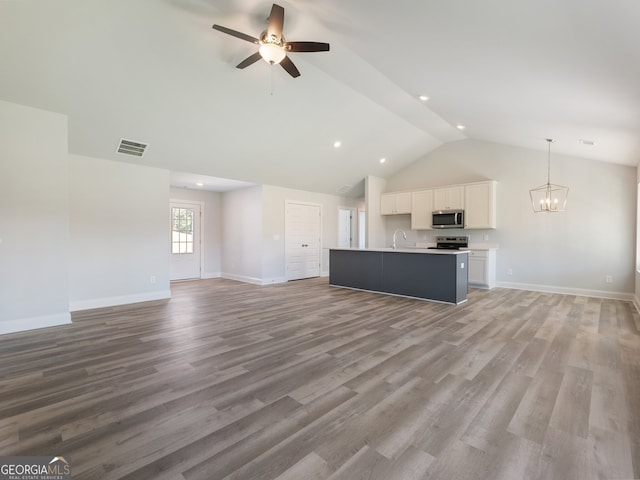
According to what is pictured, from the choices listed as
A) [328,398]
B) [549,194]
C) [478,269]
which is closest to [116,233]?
[328,398]

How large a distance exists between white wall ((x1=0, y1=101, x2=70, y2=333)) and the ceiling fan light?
119 inches

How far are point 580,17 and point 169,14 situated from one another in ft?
11.8

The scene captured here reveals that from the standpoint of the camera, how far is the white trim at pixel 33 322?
365 centimetres

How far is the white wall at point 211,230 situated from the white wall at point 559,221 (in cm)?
627

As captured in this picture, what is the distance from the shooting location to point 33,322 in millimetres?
3811

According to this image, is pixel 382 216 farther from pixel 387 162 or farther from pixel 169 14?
pixel 169 14

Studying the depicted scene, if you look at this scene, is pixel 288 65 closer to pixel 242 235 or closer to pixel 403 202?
pixel 242 235

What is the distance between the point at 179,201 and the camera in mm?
7773

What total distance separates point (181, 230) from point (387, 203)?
222 inches

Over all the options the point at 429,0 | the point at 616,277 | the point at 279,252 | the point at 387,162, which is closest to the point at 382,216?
the point at 387,162

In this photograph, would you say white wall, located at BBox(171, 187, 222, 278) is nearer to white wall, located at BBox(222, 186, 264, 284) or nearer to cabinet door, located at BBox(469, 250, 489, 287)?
white wall, located at BBox(222, 186, 264, 284)

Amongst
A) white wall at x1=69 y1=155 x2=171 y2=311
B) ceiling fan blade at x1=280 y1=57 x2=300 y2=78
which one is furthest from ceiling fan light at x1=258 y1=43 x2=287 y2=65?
white wall at x1=69 y1=155 x2=171 y2=311

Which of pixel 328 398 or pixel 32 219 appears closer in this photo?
pixel 328 398

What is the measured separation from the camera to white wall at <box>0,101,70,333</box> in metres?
3.65
